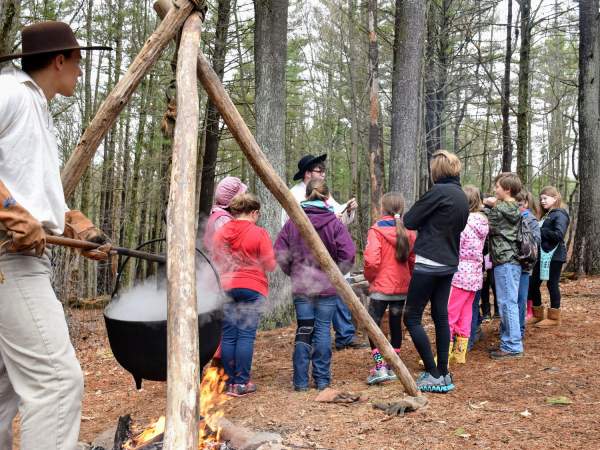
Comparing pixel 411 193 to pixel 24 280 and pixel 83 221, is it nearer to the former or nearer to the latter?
pixel 83 221

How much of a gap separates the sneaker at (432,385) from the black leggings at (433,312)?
5 centimetres

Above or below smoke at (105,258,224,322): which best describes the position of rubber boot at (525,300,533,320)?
below

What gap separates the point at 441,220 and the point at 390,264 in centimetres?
70

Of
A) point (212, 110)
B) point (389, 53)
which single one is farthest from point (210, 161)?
point (389, 53)

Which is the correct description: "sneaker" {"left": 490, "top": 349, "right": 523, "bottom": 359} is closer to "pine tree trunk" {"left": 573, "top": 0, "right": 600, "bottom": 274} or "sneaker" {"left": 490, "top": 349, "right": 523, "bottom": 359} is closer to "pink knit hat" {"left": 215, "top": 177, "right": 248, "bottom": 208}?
"pink knit hat" {"left": 215, "top": 177, "right": 248, "bottom": 208}

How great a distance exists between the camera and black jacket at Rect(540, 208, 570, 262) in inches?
284

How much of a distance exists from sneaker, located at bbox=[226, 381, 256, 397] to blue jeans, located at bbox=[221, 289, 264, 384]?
4cm

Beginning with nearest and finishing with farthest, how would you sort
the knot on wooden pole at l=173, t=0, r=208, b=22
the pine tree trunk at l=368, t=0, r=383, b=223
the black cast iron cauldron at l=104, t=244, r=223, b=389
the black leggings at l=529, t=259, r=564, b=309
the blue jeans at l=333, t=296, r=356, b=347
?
the black cast iron cauldron at l=104, t=244, r=223, b=389 < the knot on wooden pole at l=173, t=0, r=208, b=22 < the blue jeans at l=333, t=296, r=356, b=347 < the black leggings at l=529, t=259, r=564, b=309 < the pine tree trunk at l=368, t=0, r=383, b=223

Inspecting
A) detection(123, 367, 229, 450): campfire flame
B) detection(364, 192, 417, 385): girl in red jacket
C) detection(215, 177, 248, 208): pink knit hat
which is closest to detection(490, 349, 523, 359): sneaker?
detection(364, 192, 417, 385): girl in red jacket

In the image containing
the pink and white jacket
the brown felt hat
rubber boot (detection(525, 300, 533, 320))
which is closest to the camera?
the brown felt hat

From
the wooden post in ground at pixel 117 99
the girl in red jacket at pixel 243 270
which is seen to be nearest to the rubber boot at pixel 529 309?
the girl in red jacket at pixel 243 270

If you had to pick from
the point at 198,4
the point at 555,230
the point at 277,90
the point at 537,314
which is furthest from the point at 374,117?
the point at 198,4

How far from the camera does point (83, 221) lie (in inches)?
135

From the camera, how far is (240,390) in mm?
5312
